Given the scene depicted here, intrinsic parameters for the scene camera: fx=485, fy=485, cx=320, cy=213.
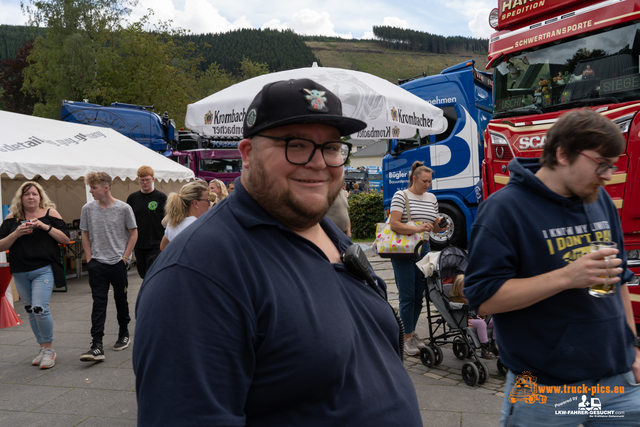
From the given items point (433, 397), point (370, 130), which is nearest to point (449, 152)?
point (370, 130)

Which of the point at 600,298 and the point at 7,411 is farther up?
the point at 600,298

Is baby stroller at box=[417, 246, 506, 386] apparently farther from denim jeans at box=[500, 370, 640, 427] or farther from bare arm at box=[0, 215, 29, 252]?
bare arm at box=[0, 215, 29, 252]

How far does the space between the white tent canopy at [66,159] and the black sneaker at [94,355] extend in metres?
3.85

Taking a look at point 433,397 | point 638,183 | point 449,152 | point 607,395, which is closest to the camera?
point 607,395

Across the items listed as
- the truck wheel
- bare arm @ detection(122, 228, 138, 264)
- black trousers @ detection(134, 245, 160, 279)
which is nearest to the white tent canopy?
black trousers @ detection(134, 245, 160, 279)

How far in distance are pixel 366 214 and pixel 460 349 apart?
9.78m

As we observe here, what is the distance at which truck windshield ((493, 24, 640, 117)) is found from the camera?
16.8 ft

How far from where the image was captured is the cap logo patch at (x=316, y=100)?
125 centimetres

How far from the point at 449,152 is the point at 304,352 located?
9.07 m

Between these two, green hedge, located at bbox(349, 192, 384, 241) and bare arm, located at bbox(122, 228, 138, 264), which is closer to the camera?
bare arm, located at bbox(122, 228, 138, 264)

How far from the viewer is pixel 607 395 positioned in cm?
189

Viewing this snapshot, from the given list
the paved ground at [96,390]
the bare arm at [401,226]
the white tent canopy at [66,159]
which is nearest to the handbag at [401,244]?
the bare arm at [401,226]

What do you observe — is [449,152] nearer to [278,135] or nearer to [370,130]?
[370,130]

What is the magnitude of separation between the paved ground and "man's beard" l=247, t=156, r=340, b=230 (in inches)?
108
